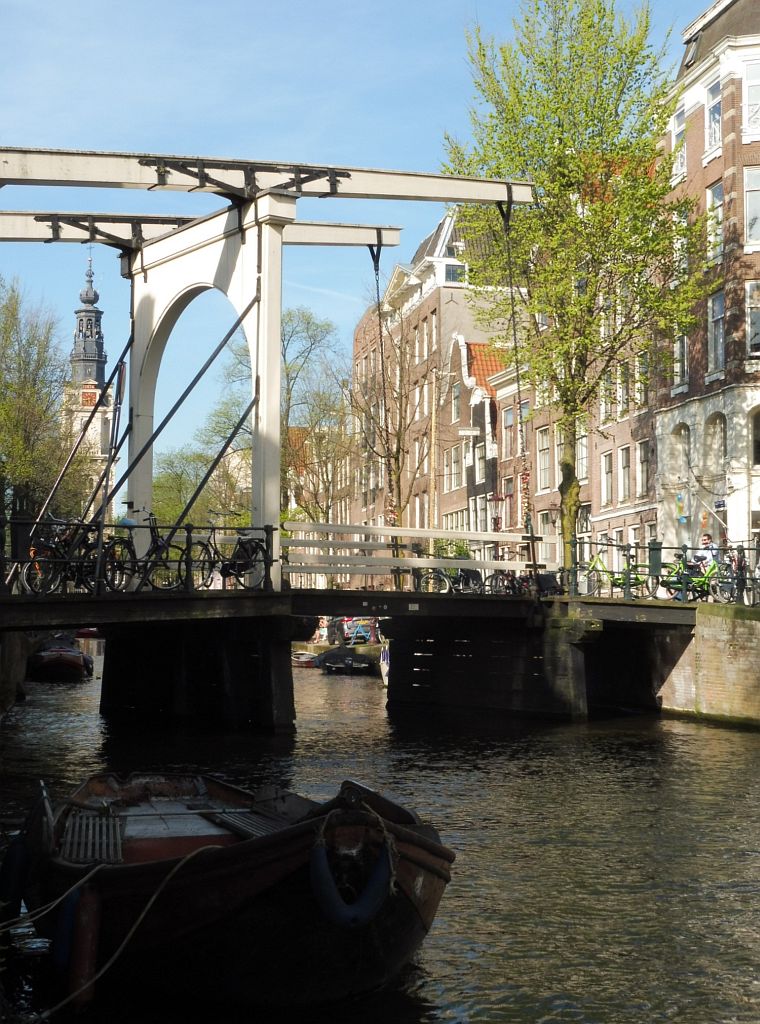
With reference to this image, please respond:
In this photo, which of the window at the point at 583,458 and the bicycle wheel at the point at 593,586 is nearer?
the bicycle wheel at the point at 593,586

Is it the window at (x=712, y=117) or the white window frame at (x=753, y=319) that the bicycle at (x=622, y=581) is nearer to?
the white window frame at (x=753, y=319)

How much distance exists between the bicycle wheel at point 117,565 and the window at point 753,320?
760 inches

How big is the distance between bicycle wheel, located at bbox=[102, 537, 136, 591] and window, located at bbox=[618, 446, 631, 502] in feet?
76.4

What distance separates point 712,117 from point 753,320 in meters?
5.94

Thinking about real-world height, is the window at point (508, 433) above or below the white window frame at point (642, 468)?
above

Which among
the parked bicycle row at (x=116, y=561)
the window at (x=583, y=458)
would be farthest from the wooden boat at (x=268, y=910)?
the window at (x=583, y=458)

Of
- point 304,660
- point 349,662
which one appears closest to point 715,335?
point 349,662

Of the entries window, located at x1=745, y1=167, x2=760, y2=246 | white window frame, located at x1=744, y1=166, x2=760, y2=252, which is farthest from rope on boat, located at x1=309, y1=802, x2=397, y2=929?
window, located at x1=745, y1=167, x2=760, y2=246

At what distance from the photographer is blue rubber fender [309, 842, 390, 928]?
291 inches

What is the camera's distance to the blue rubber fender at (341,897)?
740 centimetres

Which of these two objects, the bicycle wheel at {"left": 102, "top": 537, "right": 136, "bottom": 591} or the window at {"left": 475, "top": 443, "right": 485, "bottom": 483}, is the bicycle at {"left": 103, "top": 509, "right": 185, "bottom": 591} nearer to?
the bicycle wheel at {"left": 102, "top": 537, "right": 136, "bottom": 591}

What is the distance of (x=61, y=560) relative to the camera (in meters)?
18.2

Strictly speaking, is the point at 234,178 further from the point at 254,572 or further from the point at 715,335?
the point at 715,335

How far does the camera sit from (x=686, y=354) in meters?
37.1
